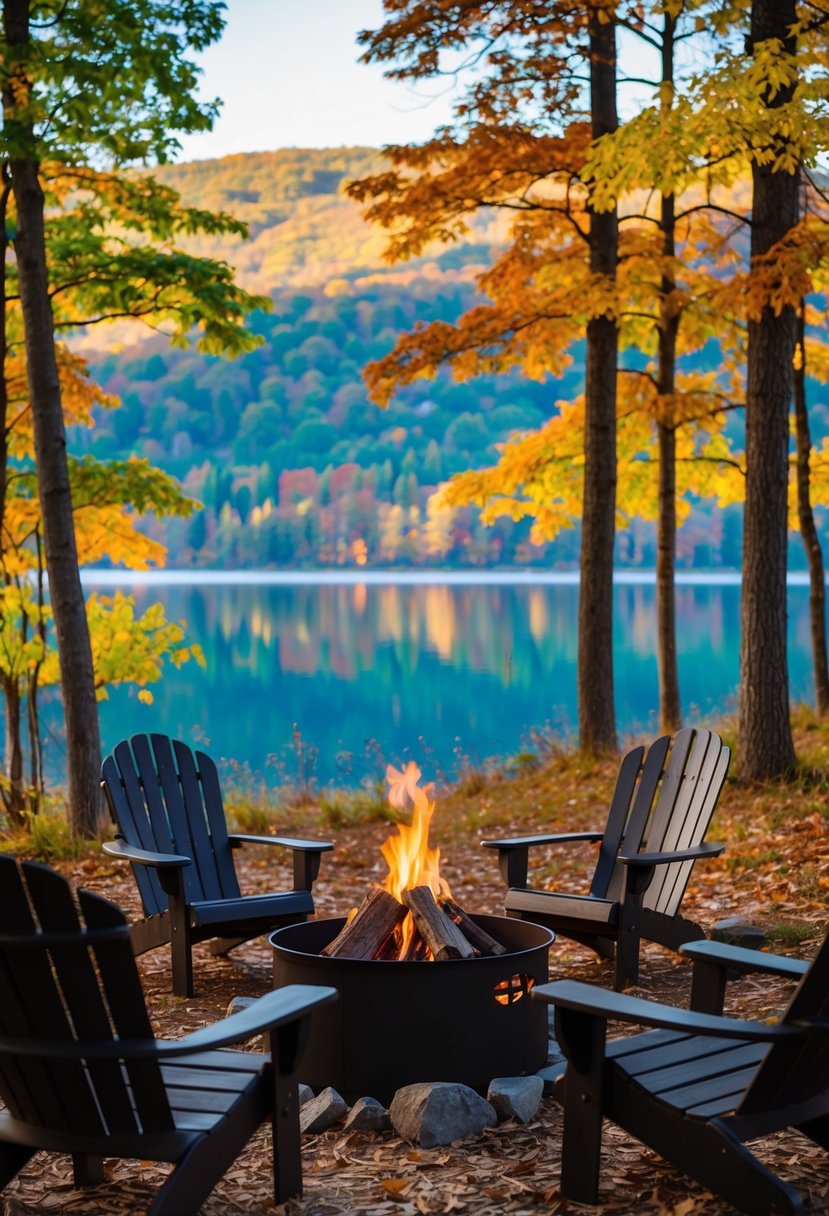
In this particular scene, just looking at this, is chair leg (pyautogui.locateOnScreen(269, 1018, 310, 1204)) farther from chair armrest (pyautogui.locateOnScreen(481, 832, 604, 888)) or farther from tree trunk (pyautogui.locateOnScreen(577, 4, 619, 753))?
tree trunk (pyautogui.locateOnScreen(577, 4, 619, 753))

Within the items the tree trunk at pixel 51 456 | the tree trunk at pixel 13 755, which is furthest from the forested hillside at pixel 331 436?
the tree trunk at pixel 51 456

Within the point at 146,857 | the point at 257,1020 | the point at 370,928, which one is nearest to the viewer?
the point at 257,1020

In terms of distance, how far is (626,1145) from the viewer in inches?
132

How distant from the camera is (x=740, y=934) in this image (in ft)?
17.5

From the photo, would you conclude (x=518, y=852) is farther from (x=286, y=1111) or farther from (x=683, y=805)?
(x=286, y=1111)

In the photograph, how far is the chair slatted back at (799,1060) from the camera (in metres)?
2.64

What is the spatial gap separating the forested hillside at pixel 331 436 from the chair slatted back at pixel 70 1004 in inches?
2430

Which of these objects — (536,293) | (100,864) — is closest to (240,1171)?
(100,864)

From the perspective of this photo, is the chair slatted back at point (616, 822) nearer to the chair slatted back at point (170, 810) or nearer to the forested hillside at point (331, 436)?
the chair slatted back at point (170, 810)

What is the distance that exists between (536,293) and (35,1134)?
883 centimetres

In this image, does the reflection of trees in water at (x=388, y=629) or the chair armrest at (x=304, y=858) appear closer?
the chair armrest at (x=304, y=858)

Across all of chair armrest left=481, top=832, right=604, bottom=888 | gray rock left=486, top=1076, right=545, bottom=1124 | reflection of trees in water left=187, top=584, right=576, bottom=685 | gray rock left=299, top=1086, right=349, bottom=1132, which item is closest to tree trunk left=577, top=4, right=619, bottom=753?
chair armrest left=481, top=832, right=604, bottom=888

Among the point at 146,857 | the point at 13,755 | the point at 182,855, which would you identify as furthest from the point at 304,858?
the point at 13,755

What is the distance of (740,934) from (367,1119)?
2.38m
